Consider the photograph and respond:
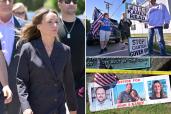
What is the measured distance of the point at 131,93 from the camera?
713 cm

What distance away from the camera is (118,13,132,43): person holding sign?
697 centimetres

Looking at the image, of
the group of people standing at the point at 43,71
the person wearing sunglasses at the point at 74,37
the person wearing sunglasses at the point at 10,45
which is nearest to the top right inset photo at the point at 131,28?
the person wearing sunglasses at the point at 74,37

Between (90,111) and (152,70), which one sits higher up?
(152,70)

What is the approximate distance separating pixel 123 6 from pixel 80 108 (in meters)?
1.69

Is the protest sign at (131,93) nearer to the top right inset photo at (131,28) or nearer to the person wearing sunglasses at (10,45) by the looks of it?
the top right inset photo at (131,28)

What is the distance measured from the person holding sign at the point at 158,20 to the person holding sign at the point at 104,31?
651 mm

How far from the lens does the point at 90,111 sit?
699 centimetres

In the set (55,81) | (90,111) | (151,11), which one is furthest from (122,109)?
(55,81)

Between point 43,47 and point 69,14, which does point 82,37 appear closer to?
point 69,14

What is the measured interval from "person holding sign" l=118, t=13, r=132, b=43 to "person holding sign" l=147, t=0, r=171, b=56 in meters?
0.33

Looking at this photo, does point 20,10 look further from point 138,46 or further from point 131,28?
point 138,46

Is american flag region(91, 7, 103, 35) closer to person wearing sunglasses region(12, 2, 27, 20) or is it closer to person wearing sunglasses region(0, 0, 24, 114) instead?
person wearing sunglasses region(12, 2, 27, 20)

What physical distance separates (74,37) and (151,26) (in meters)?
1.33

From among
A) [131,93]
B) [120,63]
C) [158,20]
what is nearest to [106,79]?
[120,63]
